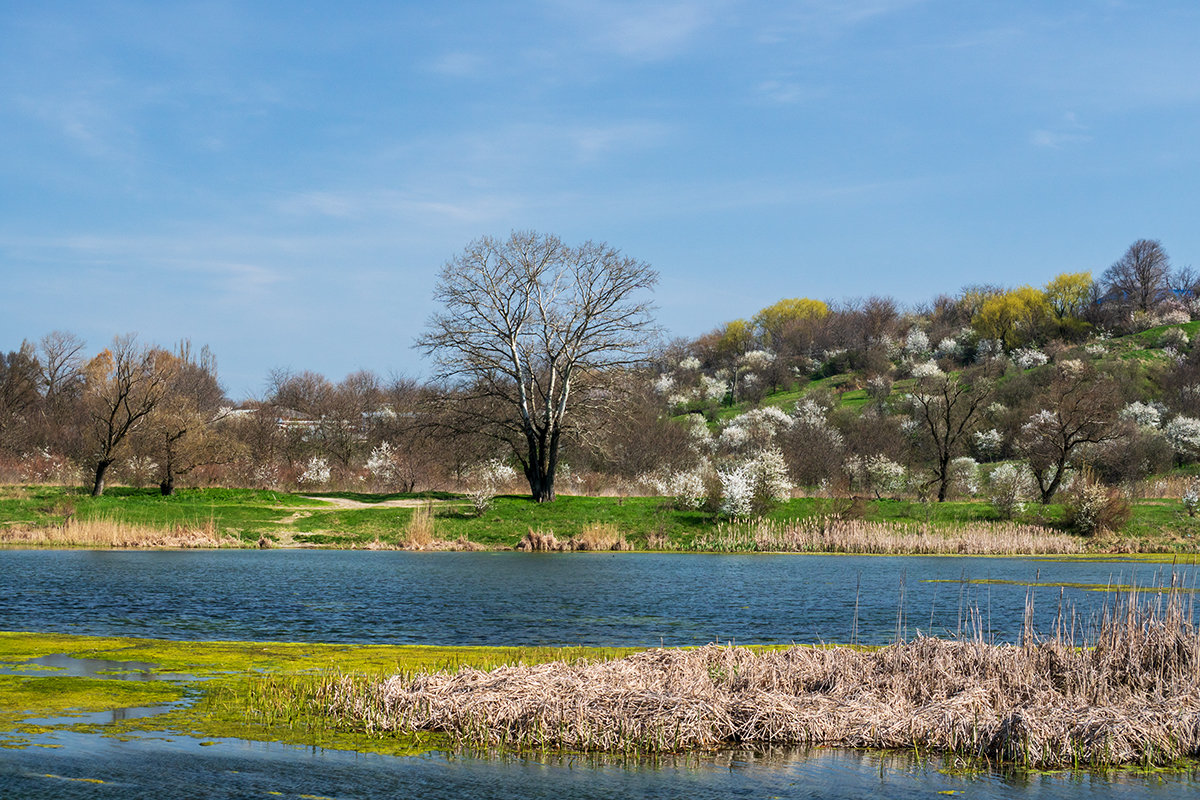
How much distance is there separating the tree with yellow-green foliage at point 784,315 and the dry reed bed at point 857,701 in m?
124

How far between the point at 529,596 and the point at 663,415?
188 ft

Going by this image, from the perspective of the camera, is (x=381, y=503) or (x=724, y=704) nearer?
(x=724, y=704)

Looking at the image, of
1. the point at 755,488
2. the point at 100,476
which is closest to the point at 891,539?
the point at 755,488

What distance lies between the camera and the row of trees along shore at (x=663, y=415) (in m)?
50.8

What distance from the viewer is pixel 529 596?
26797mm

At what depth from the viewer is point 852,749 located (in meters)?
11.9

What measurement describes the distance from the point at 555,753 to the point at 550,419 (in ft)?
133

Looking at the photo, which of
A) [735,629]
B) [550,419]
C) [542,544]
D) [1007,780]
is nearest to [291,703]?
[1007,780]

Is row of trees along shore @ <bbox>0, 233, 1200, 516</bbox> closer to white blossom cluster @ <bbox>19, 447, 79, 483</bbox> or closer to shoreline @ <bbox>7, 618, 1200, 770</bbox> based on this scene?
white blossom cluster @ <bbox>19, 447, 79, 483</bbox>

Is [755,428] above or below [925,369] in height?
below

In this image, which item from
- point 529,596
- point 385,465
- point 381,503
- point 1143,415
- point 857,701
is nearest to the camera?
point 857,701

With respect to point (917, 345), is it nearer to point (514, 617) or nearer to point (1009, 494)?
point (1009, 494)

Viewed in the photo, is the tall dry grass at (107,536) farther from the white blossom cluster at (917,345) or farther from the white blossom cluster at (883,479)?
the white blossom cluster at (917,345)

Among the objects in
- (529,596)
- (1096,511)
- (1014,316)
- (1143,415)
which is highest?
(1014,316)
